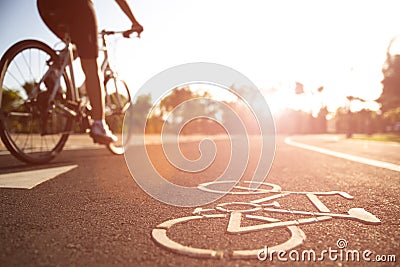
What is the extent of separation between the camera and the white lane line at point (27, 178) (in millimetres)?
3250

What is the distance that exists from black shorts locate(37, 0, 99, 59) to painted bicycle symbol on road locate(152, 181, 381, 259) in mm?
2240

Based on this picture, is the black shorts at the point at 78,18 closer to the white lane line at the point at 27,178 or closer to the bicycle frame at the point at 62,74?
the bicycle frame at the point at 62,74

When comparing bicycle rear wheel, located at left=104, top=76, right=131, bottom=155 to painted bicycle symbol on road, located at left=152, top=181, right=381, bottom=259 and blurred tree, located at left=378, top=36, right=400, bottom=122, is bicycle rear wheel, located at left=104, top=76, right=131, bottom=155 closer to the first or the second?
painted bicycle symbol on road, located at left=152, top=181, right=381, bottom=259

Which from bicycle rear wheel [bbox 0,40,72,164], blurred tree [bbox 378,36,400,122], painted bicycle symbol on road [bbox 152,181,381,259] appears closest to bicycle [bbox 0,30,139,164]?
bicycle rear wheel [bbox 0,40,72,164]

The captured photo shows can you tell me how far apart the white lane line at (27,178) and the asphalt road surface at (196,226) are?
21mm

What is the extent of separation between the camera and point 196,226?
6.59ft

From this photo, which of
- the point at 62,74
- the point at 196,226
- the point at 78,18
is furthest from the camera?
the point at 62,74

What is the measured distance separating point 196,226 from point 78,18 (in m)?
2.85

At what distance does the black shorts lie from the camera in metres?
3.92

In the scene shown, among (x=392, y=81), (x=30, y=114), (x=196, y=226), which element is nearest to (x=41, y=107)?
(x=30, y=114)

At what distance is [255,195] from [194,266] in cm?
166

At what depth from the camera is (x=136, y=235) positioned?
1.84 m

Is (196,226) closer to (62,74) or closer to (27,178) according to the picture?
(27,178)

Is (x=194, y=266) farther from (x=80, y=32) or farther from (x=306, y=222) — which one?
(x=80, y=32)
